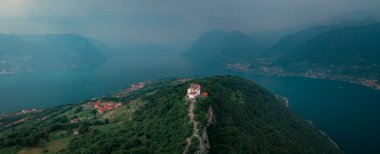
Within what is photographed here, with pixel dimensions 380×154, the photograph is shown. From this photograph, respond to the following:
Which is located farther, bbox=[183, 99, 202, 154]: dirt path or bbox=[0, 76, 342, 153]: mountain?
bbox=[0, 76, 342, 153]: mountain

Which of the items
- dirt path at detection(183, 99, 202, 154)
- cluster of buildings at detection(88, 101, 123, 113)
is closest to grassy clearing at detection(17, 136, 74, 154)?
dirt path at detection(183, 99, 202, 154)

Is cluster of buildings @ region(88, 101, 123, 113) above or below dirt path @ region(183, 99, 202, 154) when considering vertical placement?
below

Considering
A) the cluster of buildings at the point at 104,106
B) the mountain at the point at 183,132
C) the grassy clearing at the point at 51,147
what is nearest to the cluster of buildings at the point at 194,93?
the mountain at the point at 183,132

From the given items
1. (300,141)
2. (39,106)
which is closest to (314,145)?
(300,141)

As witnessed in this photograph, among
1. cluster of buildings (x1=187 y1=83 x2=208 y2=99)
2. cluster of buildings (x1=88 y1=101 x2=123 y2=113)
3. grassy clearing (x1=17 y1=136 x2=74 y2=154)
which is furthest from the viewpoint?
cluster of buildings (x1=88 y1=101 x2=123 y2=113)

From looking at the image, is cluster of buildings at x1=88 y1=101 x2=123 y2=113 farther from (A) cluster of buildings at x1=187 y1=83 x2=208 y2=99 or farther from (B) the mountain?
(A) cluster of buildings at x1=187 y1=83 x2=208 y2=99

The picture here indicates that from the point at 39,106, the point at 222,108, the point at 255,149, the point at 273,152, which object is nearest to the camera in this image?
the point at 255,149

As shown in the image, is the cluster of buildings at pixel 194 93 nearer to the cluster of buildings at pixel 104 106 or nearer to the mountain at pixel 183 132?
the mountain at pixel 183 132

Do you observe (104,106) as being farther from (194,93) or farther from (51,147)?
(194,93)

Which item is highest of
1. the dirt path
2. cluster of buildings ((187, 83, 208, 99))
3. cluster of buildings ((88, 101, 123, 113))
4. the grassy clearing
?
cluster of buildings ((187, 83, 208, 99))

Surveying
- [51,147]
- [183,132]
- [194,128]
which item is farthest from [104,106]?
Result: [194,128]

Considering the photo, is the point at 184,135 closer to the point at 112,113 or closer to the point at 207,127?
the point at 207,127
